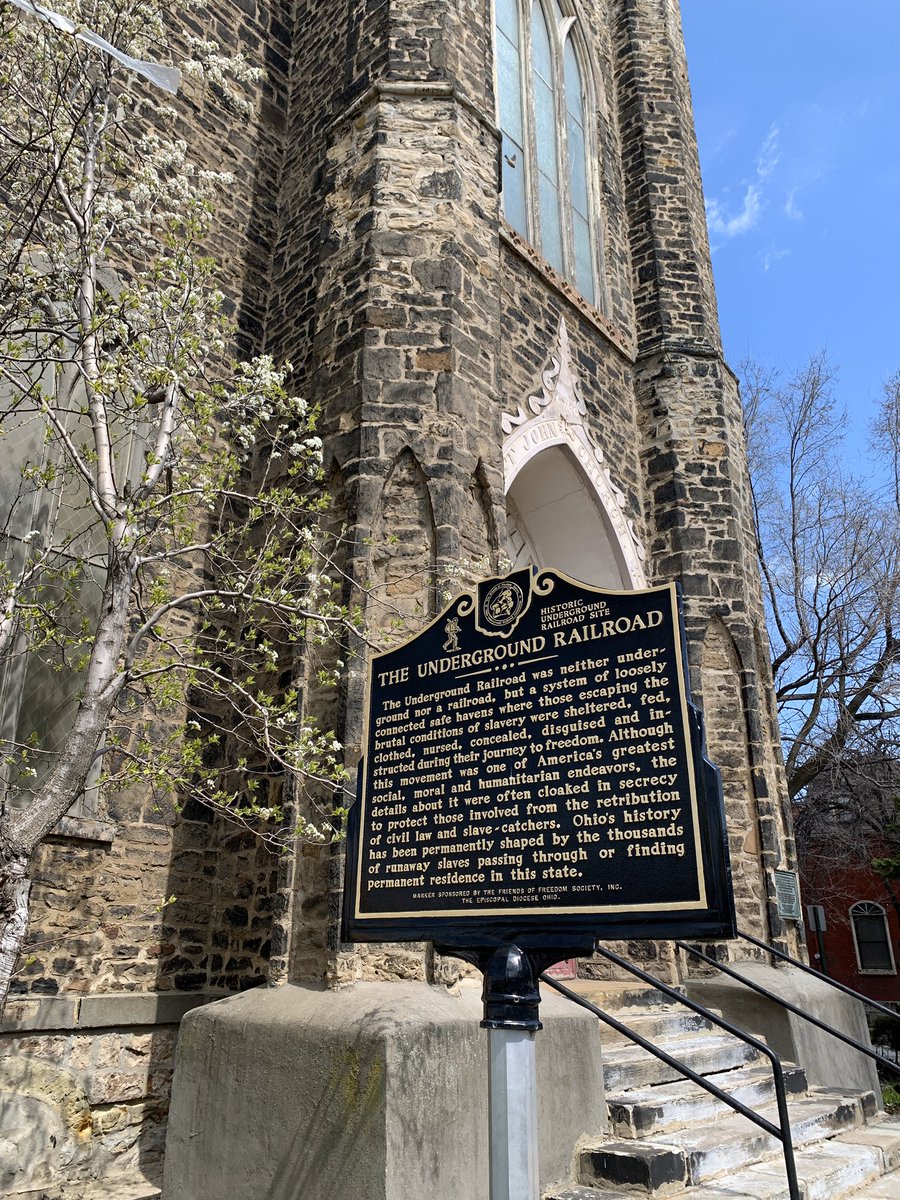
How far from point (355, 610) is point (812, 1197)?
381 cm

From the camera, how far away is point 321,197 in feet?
28.8

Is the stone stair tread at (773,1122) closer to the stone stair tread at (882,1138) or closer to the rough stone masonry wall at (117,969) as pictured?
the stone stair tread at (882,1138)

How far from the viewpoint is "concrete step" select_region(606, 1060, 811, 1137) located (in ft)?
16.8

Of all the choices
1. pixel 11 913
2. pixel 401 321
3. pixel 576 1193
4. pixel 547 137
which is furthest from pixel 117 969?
pixel 547 137

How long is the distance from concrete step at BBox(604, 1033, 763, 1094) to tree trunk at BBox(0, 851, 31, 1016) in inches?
138

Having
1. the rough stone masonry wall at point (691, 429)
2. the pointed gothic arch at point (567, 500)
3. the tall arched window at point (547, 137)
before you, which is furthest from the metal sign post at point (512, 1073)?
the tall arched window at point (547, 137)

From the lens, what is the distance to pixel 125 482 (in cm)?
625

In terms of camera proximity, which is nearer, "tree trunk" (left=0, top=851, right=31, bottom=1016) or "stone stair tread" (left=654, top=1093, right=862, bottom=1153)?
"tree trunk" (left=0, top=851, right=31, bottom=1016)

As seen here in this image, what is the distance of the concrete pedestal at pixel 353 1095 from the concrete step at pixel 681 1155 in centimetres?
20

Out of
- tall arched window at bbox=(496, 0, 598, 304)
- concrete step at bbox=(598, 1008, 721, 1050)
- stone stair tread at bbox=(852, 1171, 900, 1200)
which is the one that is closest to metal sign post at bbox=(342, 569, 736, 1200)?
stone stair tread at bbox=(852, 1171, 900, 1200)

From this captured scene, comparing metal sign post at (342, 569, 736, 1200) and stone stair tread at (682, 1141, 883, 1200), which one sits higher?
metal sign post at (342, 569, 736, 1200)

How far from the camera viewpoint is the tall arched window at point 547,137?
10.9 m

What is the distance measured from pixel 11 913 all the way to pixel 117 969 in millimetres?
2689

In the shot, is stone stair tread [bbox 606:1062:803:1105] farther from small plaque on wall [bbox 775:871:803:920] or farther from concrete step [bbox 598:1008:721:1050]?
small plaque on wall [bbox 775:871:803:920]
